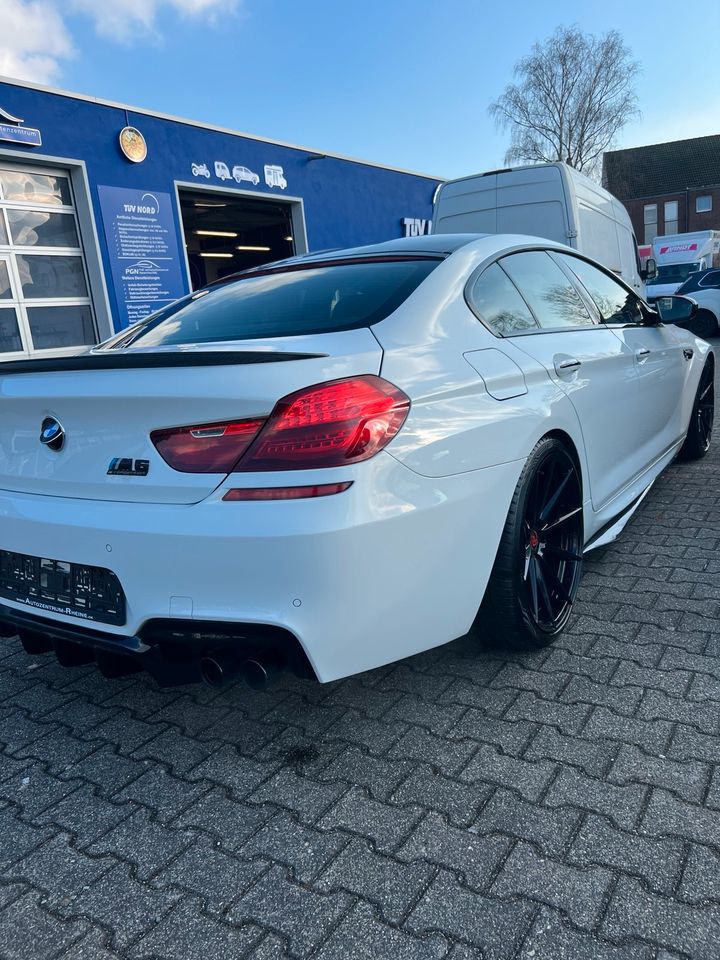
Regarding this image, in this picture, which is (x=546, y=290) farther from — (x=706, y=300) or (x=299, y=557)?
(x=706, y=300)

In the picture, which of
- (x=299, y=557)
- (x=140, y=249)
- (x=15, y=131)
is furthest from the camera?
(x=140, y=249)

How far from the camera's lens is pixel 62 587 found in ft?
7.13

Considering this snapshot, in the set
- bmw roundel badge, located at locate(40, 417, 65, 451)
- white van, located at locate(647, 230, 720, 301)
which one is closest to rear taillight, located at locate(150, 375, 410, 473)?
bmw roundel badge, located at locate(40, 417, 65, 451)

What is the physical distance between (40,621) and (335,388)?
1164 millimetres

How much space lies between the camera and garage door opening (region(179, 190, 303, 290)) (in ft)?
42.4

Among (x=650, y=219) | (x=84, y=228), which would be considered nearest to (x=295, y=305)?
(x=84, y=228)

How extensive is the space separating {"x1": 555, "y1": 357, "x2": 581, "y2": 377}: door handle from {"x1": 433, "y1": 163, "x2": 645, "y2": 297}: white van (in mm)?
6499

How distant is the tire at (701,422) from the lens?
17.4ft

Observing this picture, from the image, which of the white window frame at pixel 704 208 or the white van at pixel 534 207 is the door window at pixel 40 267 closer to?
the white van at pixel 534 207

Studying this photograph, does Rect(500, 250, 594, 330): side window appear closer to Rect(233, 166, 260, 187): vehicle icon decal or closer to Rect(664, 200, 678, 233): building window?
Rect(233, 166, 260, 187): vehicle icon decal

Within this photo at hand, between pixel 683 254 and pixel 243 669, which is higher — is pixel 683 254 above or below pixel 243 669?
above

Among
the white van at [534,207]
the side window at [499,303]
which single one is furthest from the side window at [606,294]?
the white van at [534,207]

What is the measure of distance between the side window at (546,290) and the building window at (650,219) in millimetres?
61197

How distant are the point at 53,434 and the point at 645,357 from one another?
2.94 metres
